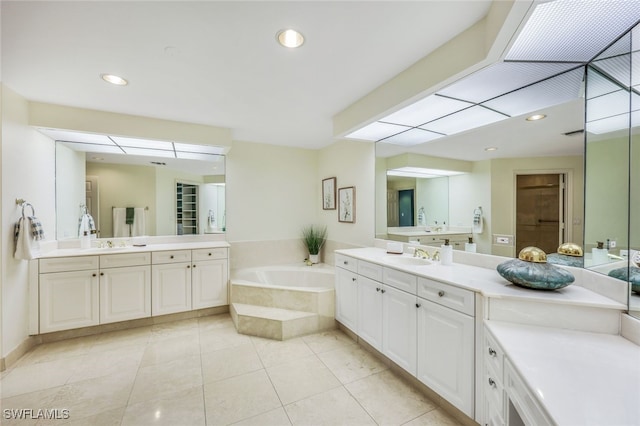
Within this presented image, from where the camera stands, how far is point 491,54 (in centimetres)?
133

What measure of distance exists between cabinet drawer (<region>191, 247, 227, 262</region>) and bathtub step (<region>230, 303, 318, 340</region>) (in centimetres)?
76

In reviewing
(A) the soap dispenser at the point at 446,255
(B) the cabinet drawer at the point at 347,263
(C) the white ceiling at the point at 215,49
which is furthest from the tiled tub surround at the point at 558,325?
(C) the white ceiling at the point at 215,49

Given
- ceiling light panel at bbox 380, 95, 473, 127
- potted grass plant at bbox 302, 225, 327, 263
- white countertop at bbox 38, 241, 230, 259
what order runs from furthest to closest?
1. potted grass plant at bbox 302, 225, 327, 263
2. white countertop at bbox 38, 241, 230, 259
3. ceiling light panel at bbox 380, 95, 473, 127

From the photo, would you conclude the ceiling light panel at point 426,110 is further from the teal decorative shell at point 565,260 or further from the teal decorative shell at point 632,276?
the teal decorative shell at point 632,276

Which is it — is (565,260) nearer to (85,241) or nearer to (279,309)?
(279,309)

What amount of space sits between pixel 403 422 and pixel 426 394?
1.12 ft

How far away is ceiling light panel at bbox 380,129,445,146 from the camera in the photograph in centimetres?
248

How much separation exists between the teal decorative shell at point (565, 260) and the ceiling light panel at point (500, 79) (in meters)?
1.12

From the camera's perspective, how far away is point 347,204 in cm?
368

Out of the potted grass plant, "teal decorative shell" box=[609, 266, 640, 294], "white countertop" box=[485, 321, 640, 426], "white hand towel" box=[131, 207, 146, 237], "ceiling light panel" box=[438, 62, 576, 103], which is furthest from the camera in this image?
the potted grass plant

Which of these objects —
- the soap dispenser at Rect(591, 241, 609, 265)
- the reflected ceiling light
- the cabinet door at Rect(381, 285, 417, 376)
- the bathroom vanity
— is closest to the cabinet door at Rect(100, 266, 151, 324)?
the bathroom vanity

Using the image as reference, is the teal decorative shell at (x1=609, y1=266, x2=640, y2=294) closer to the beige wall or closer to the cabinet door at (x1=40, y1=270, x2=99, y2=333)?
the cabinet door at (x1=40, y1=270, x2=99, y2=333)

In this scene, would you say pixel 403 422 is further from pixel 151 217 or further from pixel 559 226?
pixel 151 217

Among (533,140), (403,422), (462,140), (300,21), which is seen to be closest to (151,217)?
(300,21)
